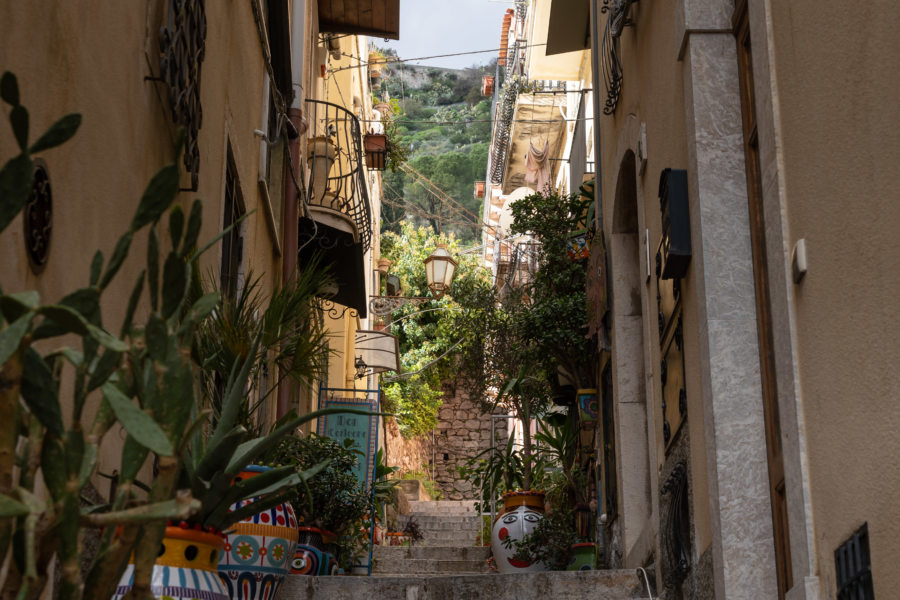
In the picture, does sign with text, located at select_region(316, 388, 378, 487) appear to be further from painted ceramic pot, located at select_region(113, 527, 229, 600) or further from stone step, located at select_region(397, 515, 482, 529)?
painted ceramic pot, located at select_region(113, 527, 229, 600)

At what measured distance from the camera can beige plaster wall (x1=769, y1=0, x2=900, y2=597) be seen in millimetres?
2861

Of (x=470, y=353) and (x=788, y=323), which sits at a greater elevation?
(x=470, y=353)

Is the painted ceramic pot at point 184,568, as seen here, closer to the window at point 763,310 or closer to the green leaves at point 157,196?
the green leaves at point 157,196

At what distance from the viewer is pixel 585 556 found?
905 centimetres

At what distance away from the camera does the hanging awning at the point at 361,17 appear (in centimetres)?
1343

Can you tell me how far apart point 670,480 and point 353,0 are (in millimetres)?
9140

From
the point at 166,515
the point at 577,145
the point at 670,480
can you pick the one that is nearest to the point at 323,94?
the point at 577,145

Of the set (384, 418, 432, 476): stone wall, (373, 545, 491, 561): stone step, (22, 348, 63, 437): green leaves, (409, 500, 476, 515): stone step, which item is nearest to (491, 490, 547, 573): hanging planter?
(373, 545, 491, 561): stone step

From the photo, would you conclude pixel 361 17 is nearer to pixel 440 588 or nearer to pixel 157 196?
pixel 440 588

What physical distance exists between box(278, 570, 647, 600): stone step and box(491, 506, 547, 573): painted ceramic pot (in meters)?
3.56

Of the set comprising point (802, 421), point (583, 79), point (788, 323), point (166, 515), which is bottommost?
point (166, 515)

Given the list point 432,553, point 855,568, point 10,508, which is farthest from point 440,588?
point 432,553

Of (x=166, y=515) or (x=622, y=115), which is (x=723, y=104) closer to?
(x=622, y=115)

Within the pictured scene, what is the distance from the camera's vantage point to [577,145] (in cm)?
1289
